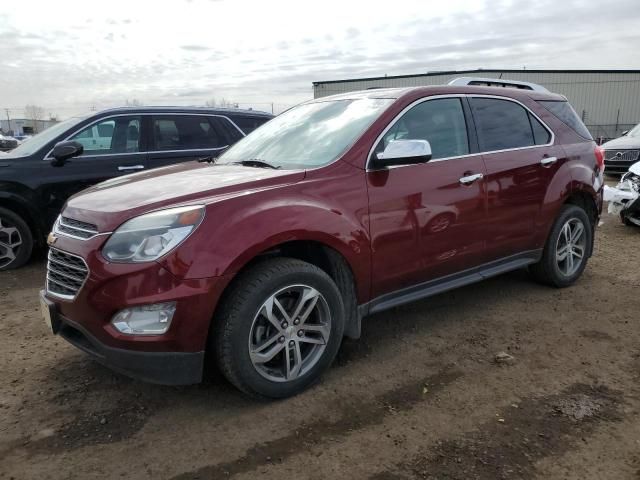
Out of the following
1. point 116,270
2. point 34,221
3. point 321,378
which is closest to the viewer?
point 116,270

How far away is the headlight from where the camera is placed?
2.62 meters

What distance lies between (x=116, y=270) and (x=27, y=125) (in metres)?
47.0

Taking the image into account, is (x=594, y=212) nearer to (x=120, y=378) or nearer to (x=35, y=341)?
(x=120, y=378)

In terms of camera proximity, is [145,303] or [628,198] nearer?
[145,303]

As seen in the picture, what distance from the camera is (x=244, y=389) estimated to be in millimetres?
2887

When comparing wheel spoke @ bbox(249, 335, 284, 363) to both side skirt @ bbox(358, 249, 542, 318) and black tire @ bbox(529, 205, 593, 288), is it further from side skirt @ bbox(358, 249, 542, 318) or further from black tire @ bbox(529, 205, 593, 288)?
black tire @ bbox(529, 205, 593, 288)

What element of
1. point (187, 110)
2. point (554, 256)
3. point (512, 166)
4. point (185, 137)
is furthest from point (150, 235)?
point (187, 110)

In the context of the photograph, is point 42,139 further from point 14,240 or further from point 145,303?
point 145,303

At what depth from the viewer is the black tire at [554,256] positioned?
15.5 feet

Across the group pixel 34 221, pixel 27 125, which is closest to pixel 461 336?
pixel 34 221

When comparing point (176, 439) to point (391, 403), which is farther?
point (391, 403)

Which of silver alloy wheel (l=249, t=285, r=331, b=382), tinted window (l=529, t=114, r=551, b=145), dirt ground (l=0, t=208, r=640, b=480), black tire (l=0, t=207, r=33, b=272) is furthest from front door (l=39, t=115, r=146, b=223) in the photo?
tinted window (l=529, t=114, r=551, b=145)

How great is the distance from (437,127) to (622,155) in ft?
33.4

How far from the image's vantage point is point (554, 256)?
15.6 feet
